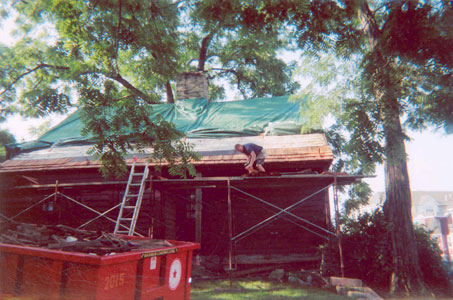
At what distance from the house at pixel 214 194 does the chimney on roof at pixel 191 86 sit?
277 cm

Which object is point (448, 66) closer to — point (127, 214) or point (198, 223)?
point (198, 223)

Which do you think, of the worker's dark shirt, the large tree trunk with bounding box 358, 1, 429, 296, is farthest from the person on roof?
the large tree trunk with bounding box 358, 1, 429, 296

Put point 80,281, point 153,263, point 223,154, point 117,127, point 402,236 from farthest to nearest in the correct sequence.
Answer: point 223,154 < point 402,236 < point 117,127 < point 153,263 < point 80,281

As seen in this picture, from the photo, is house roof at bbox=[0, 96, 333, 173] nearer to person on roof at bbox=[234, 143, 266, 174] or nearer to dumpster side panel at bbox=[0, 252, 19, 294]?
person on roof at bbox=[234, 143, 266, 174]

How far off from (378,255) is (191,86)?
1069 centimetres

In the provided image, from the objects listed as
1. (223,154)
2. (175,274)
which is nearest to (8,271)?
(175,274)

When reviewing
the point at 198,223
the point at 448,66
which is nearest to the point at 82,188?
the point at 198,223

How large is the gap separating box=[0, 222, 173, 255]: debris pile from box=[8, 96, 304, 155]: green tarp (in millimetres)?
6877

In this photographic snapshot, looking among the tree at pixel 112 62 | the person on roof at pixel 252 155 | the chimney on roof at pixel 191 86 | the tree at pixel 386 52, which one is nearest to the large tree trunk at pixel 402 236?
the person on roof at pixel 252 155

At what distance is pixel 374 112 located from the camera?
3.75m

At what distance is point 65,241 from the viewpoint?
11.8 feet

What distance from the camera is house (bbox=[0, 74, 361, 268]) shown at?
9734mm

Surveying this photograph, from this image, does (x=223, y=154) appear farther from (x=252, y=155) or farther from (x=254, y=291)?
(x=254, y=291)

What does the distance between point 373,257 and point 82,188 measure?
873 cm
